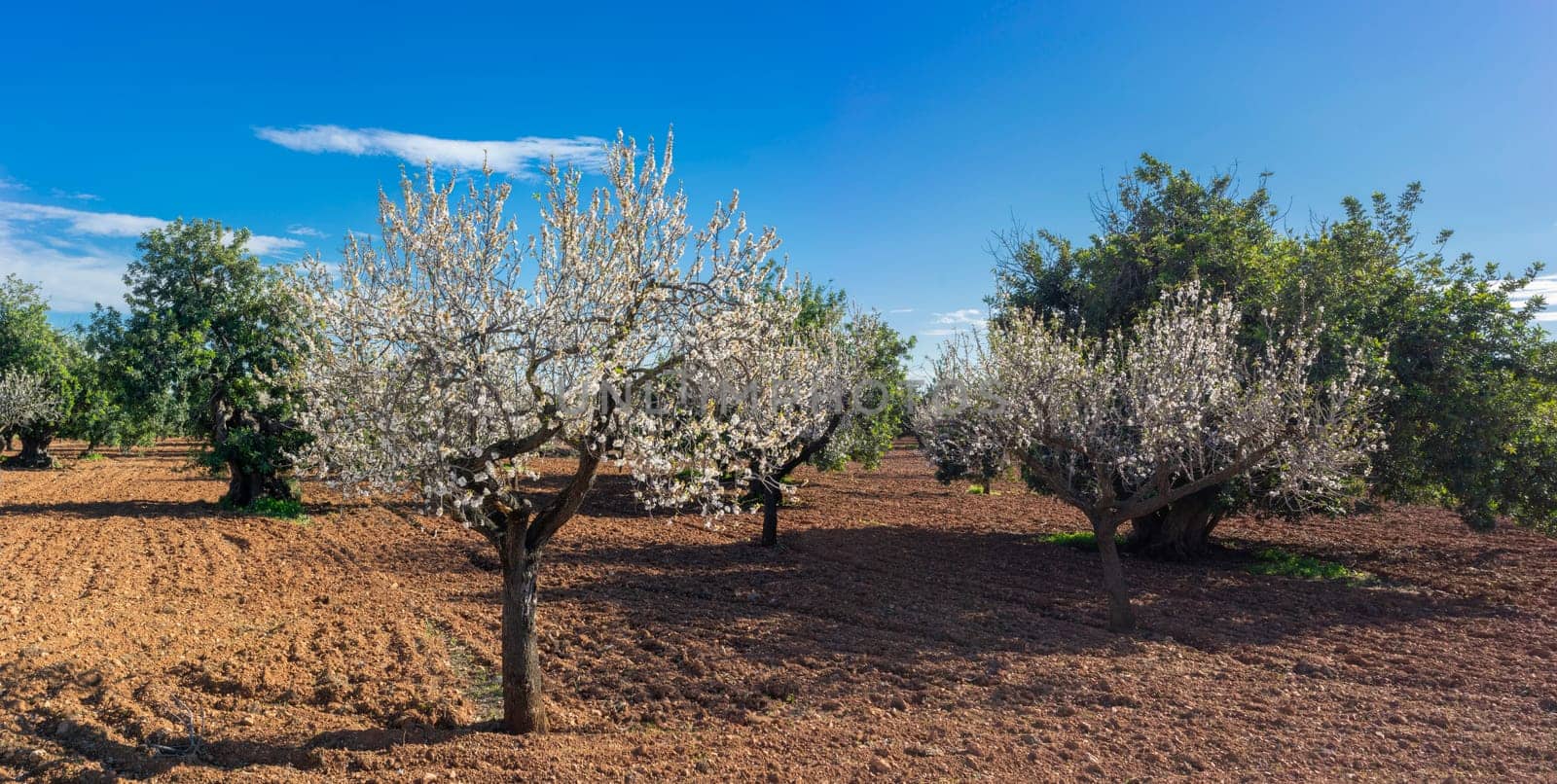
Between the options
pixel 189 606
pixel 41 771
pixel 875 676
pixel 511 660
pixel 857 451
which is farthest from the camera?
pixel 857 451

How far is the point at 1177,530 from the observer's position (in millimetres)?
17641

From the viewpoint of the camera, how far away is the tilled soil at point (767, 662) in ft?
23.9

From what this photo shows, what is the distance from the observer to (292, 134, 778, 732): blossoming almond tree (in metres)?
6.44

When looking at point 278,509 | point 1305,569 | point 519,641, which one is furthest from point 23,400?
point 1305,569

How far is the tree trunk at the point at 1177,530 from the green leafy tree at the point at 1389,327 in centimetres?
3

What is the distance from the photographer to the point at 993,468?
62.6 feet

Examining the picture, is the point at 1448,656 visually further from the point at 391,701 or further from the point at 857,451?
the point at 857,451

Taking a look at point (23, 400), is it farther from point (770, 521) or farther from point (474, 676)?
point (474, 676)

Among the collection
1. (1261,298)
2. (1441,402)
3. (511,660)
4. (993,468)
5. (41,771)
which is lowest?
(41,771)

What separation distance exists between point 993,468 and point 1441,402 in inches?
342

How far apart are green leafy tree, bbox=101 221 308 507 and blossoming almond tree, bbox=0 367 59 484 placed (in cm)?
1259

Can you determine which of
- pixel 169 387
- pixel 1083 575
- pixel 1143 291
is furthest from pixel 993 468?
pixel 169 387

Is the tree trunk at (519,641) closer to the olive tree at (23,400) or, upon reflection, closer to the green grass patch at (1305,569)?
the green grass patch at (1305,569)

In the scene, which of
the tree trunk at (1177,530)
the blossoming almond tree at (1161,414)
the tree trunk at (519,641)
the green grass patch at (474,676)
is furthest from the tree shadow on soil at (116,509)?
the tree trunk at (1177,530)
